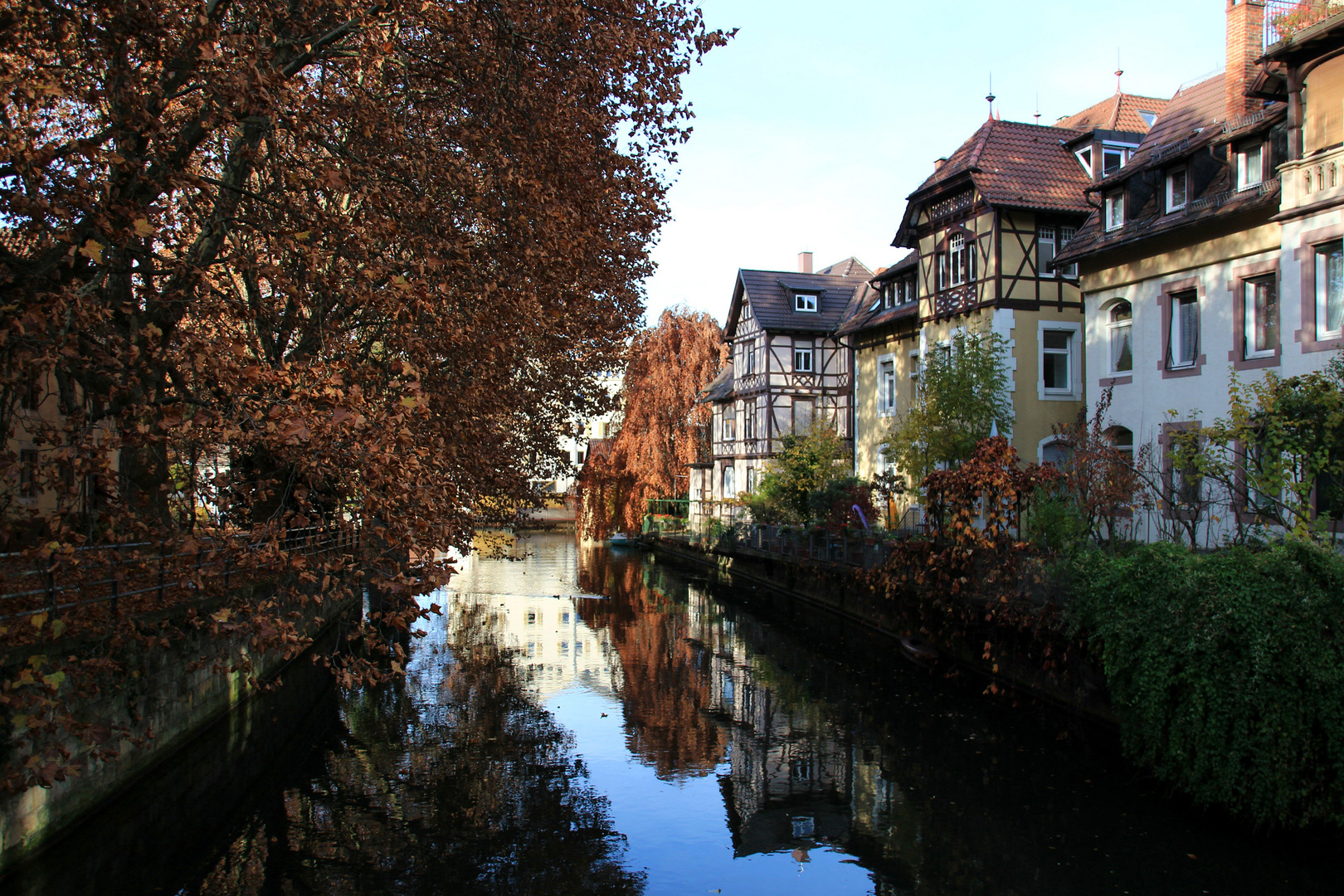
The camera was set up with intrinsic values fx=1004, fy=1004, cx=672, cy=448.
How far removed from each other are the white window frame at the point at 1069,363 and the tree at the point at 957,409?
117cm

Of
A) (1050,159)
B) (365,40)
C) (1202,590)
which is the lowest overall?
(1202,590)

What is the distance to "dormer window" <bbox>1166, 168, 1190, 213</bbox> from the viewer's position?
66.8 feet

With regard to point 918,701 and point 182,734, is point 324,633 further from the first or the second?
point 918,701

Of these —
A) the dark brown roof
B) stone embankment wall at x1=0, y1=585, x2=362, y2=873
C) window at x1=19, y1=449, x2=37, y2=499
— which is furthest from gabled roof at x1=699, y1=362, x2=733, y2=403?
window at x1=19, y1=449, x2=37, y2=499

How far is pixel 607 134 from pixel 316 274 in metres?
5.65

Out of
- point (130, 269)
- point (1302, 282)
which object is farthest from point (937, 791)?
point (1302, 282)

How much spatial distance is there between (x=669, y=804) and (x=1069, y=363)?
1954 cm

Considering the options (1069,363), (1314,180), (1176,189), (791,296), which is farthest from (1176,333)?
(791,296)

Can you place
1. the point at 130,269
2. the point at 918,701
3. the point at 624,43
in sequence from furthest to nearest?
the point at 918,701, the point at 624,43, the point at 130,269

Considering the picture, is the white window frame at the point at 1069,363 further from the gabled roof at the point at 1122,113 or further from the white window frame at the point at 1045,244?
the gabled roof at the point at 1122,113

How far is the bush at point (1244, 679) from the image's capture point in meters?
9.47

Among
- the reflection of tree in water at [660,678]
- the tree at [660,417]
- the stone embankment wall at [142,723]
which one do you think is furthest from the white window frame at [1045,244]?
the tree at [660,417]

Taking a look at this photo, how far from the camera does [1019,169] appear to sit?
27.0 m

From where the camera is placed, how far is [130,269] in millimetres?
8172
